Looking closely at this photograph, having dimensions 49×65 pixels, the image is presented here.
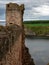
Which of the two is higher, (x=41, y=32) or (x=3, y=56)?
(x=3, y=56)

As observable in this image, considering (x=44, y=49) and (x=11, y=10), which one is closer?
(x=11, y=10)

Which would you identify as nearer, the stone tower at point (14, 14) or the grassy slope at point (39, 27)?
the stone tower at point (14, 14)

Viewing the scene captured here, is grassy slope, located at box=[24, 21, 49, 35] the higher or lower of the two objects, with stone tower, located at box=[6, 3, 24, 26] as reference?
lower

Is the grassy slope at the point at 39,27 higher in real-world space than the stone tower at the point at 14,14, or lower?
lower

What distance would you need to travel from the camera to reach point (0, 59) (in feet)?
33.1

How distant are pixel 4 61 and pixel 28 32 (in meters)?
63.3

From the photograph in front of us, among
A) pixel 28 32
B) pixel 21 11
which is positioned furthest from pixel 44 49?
pixel 28 32

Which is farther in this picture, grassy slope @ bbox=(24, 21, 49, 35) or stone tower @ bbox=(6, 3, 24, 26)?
grassy slope @ bbox=(24, 21, 49, 35)

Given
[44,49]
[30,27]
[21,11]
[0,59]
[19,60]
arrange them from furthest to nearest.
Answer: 1. [30,27]
2. [44,49]
3. [21,11]
4. [19,60]
5. [0,59]

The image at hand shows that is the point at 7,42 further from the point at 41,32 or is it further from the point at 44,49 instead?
the point at 41,32

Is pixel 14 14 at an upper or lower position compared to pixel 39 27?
upper

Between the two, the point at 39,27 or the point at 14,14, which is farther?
the point at 39,27

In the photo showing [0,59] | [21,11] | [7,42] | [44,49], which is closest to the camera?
[0,59]

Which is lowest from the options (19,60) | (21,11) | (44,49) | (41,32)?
(41,32)
